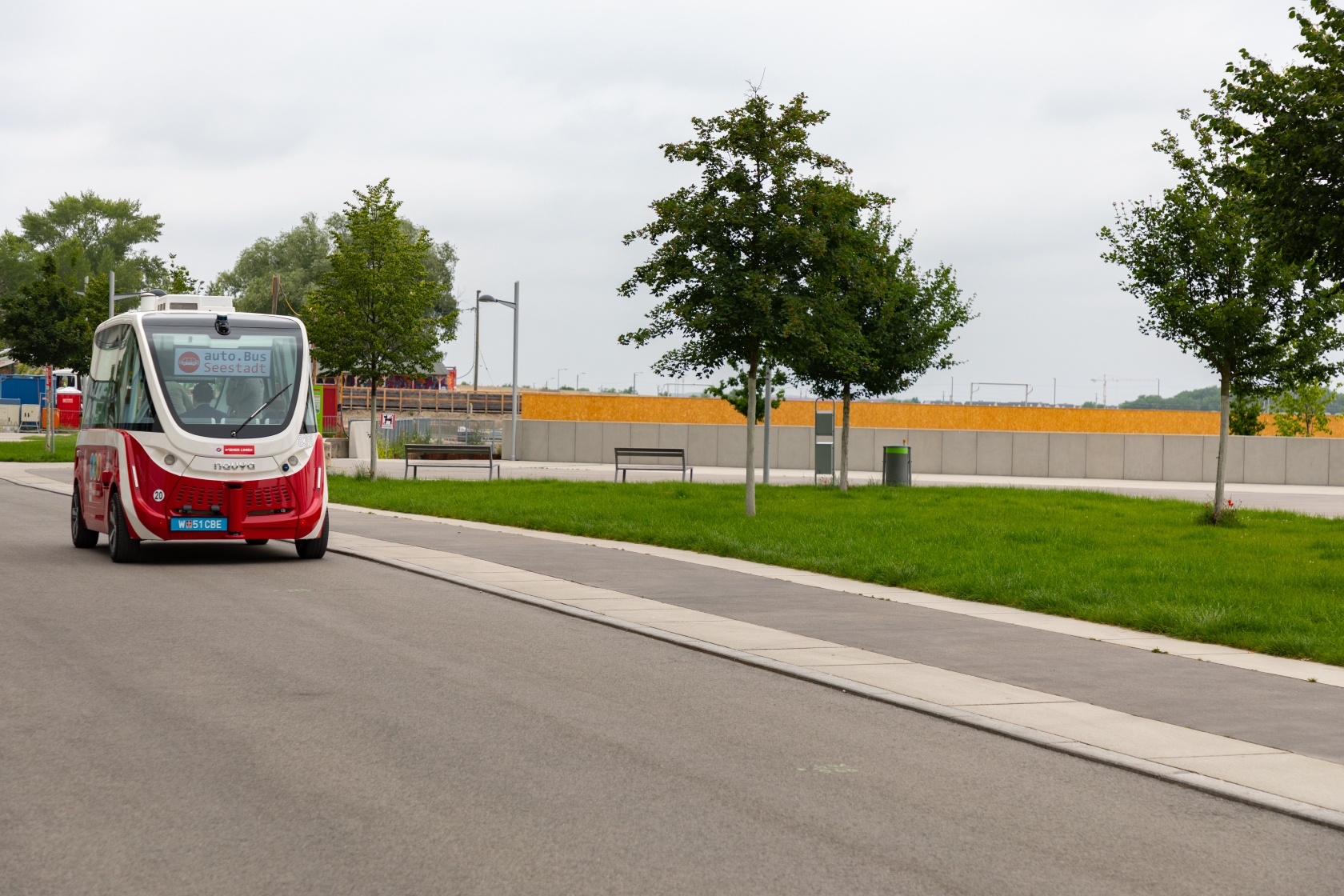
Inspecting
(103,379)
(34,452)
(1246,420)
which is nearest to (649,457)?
(103,379)

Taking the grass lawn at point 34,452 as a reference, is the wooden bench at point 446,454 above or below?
above

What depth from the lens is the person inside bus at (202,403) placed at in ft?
48.5

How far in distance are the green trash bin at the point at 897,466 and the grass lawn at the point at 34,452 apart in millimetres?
20677

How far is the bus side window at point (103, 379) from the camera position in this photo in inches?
623

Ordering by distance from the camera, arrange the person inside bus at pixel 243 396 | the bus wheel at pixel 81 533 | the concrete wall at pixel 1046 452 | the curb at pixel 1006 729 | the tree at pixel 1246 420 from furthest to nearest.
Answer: the tree at pixel 1246 420, the concrete wall at pixel 1046 452, the bus wheel at pixel 81 533, the person inside bus at pixel 243 396, the curb at pixel 1006 729

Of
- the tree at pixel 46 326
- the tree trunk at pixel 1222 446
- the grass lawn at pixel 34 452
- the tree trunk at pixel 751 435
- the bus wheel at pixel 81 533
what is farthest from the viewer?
the tree at pixel 46 326

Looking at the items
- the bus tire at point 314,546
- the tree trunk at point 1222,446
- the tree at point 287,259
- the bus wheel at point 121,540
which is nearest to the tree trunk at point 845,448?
the tree trunk at point 1222,446

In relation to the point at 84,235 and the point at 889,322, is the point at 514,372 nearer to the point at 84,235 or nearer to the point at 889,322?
the point at 889,322

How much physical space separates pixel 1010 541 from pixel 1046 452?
76.6ft

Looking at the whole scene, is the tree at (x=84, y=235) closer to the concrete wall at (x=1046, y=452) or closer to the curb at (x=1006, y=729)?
the concrete wall at (x=1046, y=452)

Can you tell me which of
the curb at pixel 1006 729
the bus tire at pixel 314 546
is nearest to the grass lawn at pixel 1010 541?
the curb at pixel 1006 729

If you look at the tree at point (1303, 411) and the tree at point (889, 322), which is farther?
the tree at point (1303, 411)

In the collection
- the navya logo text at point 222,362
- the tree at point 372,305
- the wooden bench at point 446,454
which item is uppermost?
the tree at point 372,305

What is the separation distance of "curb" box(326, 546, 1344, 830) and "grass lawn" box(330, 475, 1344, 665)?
3533 mm
